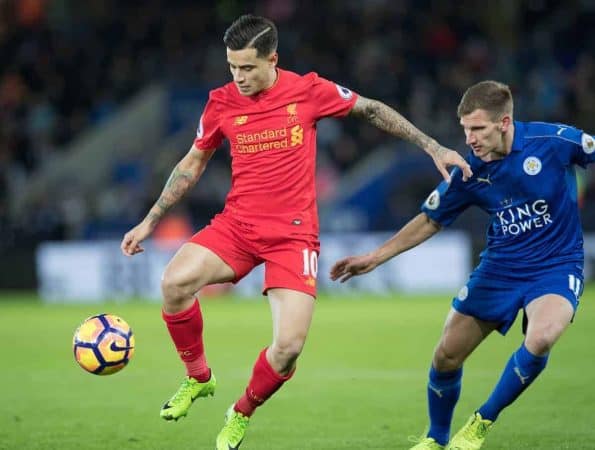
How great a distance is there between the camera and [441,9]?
22359mm

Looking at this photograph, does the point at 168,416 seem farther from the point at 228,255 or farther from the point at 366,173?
the point at 366,173

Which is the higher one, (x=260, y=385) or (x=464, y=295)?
(x=464, y=295)

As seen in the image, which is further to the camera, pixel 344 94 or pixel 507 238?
pixel 344 94

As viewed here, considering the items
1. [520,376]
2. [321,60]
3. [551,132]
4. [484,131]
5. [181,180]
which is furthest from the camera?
[321,60]

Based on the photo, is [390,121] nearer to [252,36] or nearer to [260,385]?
[252,36]

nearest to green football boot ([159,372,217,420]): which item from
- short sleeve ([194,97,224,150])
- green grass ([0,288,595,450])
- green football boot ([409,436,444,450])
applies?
green grass ([0,288,595,450])

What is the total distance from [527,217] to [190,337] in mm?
2087

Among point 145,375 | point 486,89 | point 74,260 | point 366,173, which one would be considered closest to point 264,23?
point 486,89

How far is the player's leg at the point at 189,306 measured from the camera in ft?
21.3

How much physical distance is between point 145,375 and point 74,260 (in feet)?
28.9

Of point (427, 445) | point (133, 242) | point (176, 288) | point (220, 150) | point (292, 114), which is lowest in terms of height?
point (220, 150)

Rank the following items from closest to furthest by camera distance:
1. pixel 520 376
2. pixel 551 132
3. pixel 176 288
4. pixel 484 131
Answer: pixel 520 376
pixel 484 131
pixel 551 132
pixel 176 288

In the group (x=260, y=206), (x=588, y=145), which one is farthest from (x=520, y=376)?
(x=260, y=206)

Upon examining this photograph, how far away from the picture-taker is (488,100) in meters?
6.12
